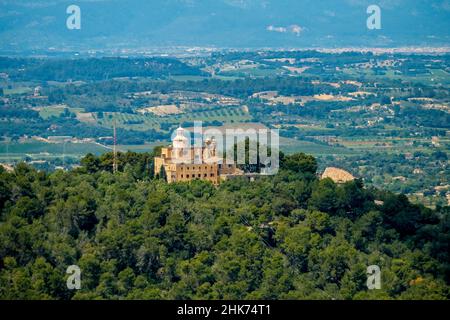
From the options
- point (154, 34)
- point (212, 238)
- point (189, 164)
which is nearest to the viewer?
point (212, 238)

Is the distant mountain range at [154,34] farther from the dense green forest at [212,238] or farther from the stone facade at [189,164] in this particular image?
the dense green forest at [212,238]

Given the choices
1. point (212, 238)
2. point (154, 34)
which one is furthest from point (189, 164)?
point (154, 34)

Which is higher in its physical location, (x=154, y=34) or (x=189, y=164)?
(x=189, y=164)

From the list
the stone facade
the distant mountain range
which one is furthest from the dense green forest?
the distant mountain range

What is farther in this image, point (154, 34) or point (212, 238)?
point (154, 34)

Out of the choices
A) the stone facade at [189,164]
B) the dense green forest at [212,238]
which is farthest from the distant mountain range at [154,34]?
the dense green forest at [212,238]

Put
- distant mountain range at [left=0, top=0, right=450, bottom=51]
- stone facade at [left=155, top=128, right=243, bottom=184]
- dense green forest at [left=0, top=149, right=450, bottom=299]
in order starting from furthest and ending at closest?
1. distant mountain range at [left=0, top=0, right=450, bottom=51]
2. stone facade at [left=155, top=128, right=243, bottom=184]
3. dense green forest at [left=0, top=149, right=450, bottom=299]

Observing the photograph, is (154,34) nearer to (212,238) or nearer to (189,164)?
(189,164)

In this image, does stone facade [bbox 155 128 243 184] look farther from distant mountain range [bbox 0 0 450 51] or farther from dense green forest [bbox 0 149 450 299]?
distant mountain range [bbox 0 0 450 51]
